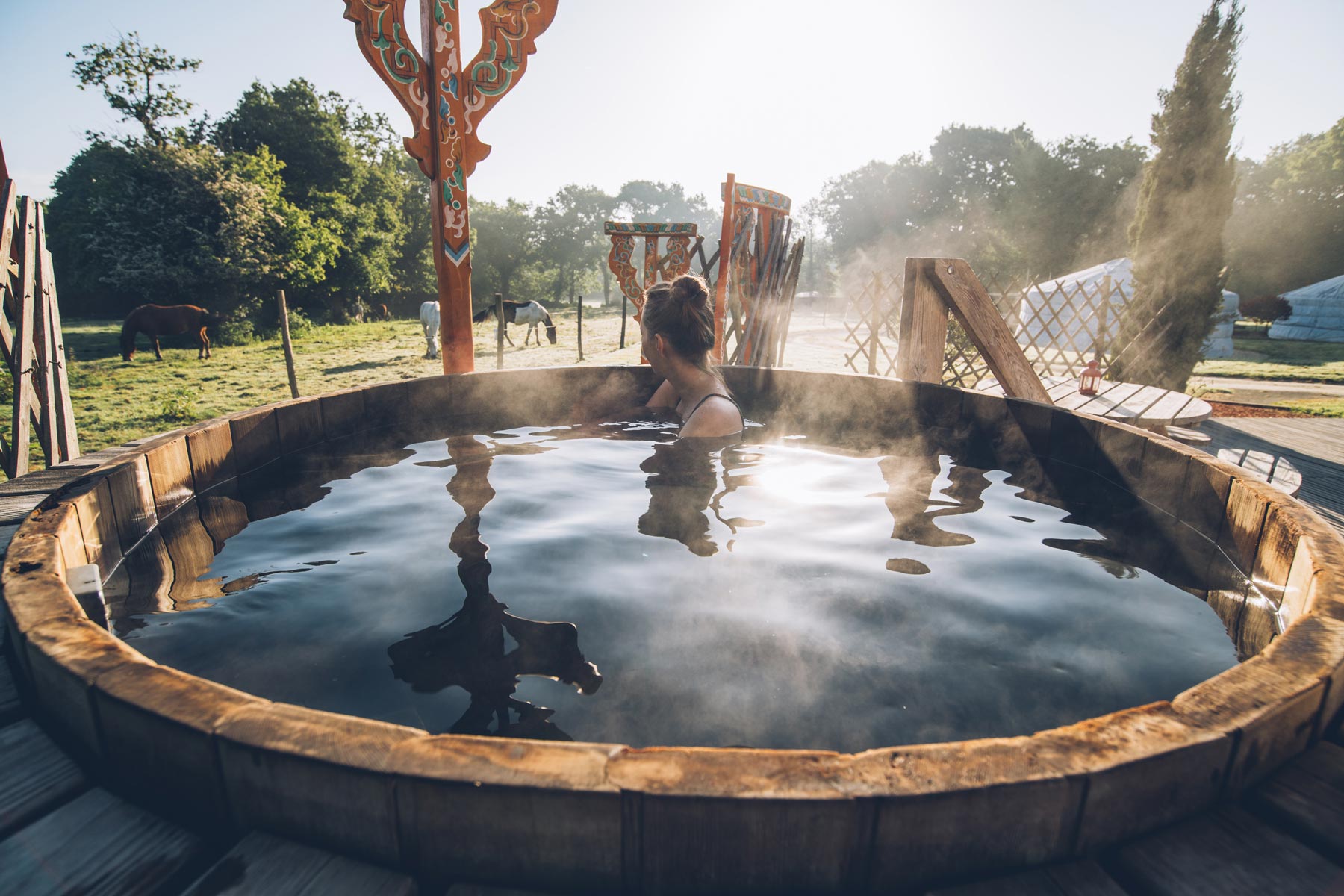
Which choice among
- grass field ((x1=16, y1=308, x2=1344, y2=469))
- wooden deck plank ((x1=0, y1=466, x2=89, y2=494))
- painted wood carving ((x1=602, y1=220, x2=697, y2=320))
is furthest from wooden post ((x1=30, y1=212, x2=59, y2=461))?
painted wood carving ((x1=602, y1=220, x2=697, y2=320))

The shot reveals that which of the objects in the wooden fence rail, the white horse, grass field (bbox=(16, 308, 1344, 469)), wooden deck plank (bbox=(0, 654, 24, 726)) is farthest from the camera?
the white horse

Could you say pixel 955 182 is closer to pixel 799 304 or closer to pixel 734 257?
pixel 799 304

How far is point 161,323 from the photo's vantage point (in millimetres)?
14289

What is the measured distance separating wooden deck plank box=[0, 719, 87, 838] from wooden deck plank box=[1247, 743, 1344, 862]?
1801 millimetres

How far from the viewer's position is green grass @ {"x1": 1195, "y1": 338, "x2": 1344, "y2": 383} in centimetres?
1438

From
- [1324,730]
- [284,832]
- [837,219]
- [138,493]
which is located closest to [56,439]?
[138,493]

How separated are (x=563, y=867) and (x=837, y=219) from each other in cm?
6603

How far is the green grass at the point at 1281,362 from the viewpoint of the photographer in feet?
47.2

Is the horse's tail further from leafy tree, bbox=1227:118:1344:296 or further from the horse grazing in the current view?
leafy tree, bbox=1227:118:1344:296

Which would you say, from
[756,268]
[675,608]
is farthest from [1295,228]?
[675,608]

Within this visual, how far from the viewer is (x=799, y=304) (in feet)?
176

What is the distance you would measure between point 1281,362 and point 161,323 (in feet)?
92.1

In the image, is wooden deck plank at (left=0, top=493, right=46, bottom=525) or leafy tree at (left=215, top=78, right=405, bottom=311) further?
leafy tree at (left=215, top=78, right=405, bottom=311)

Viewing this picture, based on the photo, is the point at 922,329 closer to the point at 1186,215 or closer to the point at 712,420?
the point at 712,420
